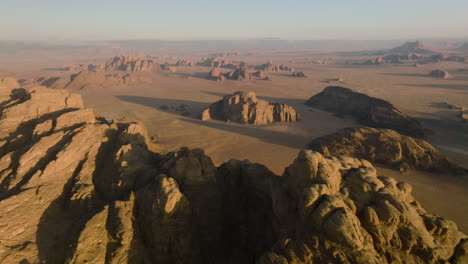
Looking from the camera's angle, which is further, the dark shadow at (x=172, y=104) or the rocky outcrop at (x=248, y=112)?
the dark shadow at (x=172, y=104)

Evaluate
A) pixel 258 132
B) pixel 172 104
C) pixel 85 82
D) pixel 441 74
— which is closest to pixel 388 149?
pixel 258 132

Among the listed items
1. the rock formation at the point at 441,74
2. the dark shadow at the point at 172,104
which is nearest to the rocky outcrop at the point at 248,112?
the dark shadow at the point at 172,104

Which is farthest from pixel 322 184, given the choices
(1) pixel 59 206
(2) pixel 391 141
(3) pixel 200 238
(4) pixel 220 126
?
(4) pixel 220 126

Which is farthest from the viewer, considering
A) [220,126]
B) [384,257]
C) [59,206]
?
[220,126]

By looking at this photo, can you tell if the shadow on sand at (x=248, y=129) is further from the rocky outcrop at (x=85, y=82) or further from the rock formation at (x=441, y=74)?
the rock formation at (x=441, y=74)

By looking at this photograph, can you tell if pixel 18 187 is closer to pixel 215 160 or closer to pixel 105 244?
pixel 105 244

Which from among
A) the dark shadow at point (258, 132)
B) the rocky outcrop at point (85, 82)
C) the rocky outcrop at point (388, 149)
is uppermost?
the rocky outcrop at point (85, 82)

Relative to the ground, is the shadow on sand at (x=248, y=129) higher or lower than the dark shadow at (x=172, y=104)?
lower
